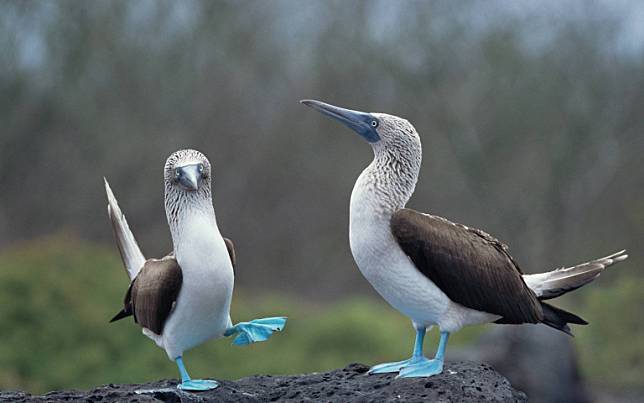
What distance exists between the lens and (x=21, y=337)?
821 cm

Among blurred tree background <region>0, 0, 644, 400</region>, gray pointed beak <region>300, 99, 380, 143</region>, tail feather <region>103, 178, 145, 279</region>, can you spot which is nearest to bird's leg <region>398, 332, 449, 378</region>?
gray pointed beak <region>300, 99, 380, 143</region>

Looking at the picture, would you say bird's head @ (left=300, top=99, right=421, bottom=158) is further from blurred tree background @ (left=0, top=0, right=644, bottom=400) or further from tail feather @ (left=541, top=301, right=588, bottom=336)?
blurred tree background @ (left=0, top=0, right=644, bottom=400)

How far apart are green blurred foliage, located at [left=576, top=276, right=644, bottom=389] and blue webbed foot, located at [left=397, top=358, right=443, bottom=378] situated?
7913 mm

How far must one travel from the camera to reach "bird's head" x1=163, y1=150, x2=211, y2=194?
3635 mm

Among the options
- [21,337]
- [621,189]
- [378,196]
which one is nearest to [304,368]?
[21,337]

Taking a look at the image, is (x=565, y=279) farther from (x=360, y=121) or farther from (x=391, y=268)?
(x=360, y=121)

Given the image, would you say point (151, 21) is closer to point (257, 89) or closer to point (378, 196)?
point (257, 89)

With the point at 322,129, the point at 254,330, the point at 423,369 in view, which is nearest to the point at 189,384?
the point at 254,330

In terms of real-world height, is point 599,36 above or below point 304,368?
above

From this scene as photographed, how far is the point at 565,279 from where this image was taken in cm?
395

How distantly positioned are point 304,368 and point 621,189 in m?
7.32

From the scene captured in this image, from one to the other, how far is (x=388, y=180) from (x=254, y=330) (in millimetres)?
895

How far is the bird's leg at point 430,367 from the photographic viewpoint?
12.4ft

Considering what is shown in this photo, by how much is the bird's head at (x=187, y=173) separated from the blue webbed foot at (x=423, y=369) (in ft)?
3.76
